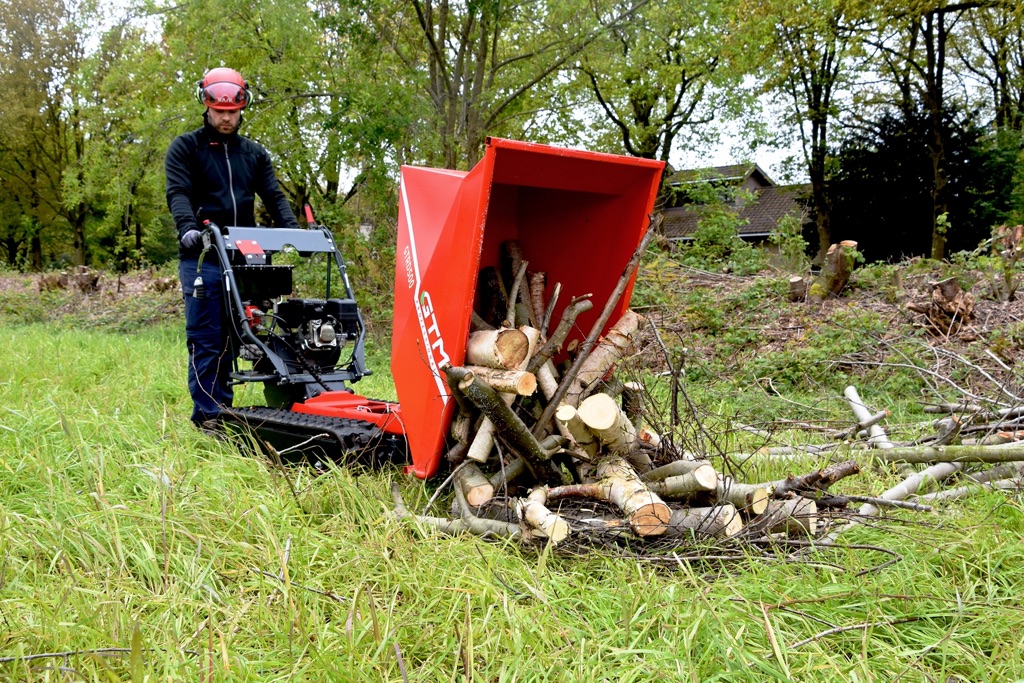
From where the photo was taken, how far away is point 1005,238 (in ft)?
28.1

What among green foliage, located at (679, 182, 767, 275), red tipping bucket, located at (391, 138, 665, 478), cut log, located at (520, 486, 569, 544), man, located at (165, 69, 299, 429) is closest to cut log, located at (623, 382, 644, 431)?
red tipping bucket, located at (391, 138, 665, 478)

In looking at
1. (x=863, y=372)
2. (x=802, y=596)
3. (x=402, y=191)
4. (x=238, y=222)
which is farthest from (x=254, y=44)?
(x=802, y=596)

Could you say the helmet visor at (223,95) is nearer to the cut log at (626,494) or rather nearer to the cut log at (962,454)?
the cut log at (626,494)

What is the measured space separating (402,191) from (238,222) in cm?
162

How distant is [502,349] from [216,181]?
9.03 feet

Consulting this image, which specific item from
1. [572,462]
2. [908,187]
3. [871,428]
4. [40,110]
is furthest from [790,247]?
[40,110]

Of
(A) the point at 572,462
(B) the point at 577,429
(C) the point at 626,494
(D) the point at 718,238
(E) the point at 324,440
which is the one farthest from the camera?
(D) the point at 718,238

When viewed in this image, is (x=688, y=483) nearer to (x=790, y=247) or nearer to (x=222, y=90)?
(x=222, y=90)

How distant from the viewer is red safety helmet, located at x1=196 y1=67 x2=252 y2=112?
480 cm

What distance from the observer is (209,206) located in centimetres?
508

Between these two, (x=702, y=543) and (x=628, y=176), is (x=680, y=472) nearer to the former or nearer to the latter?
(x=702, y=543)

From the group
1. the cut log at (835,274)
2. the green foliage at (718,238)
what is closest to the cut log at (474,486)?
the cut log at (835,274)

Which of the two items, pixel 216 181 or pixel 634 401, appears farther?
pixel 216 181

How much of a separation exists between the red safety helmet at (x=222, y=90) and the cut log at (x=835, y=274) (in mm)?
6348
